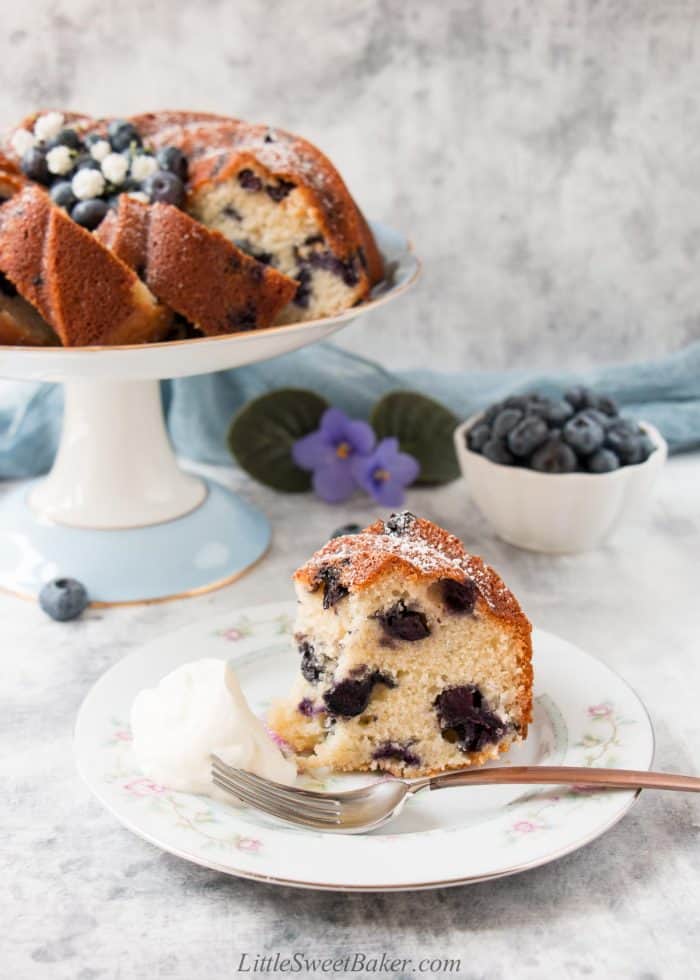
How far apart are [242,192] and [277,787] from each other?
1208 millimetres

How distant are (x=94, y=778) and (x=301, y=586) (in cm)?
40

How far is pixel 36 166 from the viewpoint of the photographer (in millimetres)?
2334

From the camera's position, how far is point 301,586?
5.94 feet

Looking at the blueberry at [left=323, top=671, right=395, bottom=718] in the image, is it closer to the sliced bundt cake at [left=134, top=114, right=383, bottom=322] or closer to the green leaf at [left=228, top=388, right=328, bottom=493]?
the sliced bundt cake at [left=134, top=114, right=383, bottom=322]

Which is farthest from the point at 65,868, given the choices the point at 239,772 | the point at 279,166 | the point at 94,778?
the point at 279,166

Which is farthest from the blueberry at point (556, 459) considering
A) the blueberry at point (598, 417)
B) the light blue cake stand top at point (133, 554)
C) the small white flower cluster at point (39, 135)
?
the small white flower cluster at point (39, 135)

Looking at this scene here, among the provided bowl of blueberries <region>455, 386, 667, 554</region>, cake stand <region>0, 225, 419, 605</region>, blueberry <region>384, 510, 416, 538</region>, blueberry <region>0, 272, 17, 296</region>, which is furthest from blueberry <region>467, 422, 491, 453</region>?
blueberry <region>0, 272, 17, 296</region>

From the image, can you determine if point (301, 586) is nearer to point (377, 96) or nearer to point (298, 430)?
point (298, 430)

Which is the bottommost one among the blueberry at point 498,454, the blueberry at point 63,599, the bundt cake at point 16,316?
the blueberry at point 63,599

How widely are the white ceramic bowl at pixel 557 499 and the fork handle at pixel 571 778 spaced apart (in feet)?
3.06

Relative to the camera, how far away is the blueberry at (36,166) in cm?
234

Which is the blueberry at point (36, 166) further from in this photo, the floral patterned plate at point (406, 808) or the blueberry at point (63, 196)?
the floral patterned plate at point (406, 808)

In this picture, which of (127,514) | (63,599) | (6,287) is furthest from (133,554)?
(6,287)

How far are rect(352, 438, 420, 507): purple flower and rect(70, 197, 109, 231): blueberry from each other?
853mm
